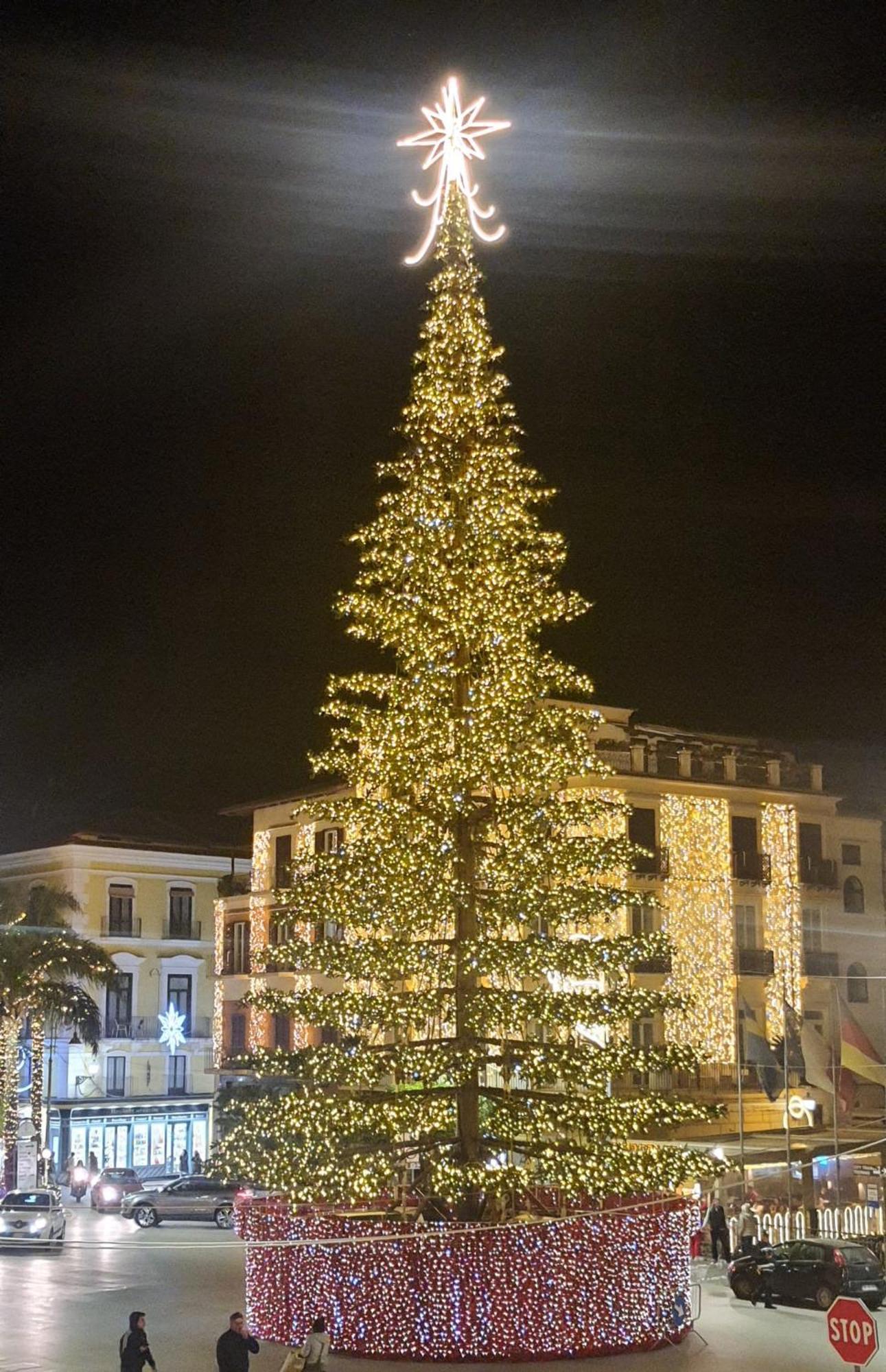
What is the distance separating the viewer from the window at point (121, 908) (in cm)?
6066

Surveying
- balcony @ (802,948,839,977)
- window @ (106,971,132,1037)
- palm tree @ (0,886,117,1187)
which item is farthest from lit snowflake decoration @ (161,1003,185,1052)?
balcony @ (802,948,839,977)

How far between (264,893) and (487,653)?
3338 centimetres

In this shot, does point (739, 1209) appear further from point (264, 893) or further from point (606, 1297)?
point (264, 893)

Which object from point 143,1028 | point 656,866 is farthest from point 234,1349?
point 143,1028

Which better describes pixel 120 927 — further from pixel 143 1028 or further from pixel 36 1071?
pixel 36 1071

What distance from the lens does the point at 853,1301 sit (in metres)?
13.3

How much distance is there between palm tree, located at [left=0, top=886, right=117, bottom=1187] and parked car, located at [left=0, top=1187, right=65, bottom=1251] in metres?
11.0

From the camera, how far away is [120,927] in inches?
2389

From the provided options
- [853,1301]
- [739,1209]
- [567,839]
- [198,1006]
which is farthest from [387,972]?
[198,1006]

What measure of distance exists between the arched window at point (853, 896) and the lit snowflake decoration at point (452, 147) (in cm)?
3510

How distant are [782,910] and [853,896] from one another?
13.8 ft

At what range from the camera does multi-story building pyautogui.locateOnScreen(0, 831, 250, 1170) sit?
2302 inches

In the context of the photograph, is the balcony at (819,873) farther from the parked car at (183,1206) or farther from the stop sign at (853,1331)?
the stop sign at (853,1331)

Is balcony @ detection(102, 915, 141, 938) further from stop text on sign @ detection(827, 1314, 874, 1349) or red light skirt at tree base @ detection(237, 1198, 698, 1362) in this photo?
stop text on sign @ detection(827, 1314, 874, 1349)
